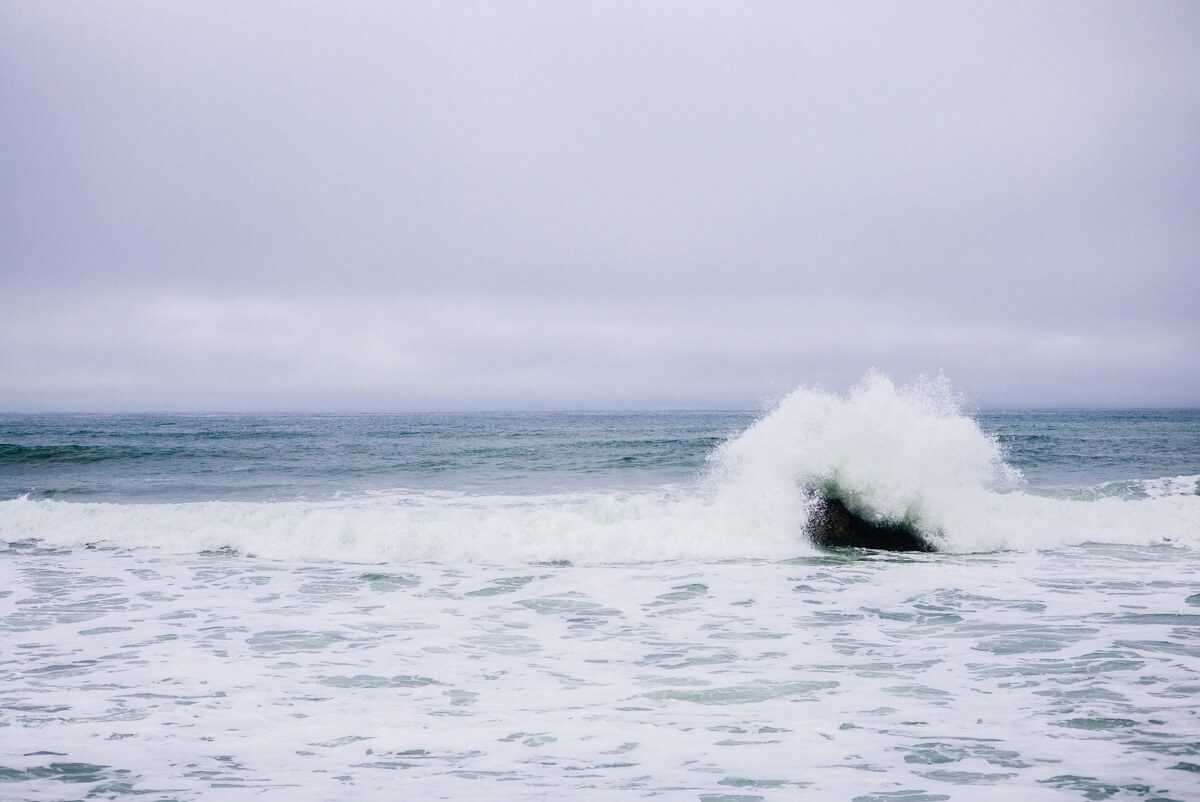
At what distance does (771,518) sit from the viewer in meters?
12.4

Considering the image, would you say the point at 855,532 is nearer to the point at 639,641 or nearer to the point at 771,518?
the point at 771,518

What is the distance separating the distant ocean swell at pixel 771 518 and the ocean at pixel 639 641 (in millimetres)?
51

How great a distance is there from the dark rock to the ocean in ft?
0.76

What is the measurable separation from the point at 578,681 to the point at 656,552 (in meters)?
5.82

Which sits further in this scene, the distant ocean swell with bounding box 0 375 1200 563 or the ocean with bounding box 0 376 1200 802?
the distant ocean swell with bounding box 0 375 1200 563

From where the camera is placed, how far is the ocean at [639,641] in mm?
4293

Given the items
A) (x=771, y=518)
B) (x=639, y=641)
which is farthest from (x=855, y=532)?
(x=639, y=641)

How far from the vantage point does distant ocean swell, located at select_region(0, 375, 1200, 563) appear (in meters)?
11.8

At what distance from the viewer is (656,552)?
11.7 meters

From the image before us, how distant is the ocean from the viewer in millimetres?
4293

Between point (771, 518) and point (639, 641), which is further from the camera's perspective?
point (771, 518)

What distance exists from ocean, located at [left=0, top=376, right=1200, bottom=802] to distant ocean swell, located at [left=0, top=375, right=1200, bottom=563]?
51 millimetres

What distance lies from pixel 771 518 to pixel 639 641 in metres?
5.87

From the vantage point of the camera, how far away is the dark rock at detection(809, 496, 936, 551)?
1185 centimetres
